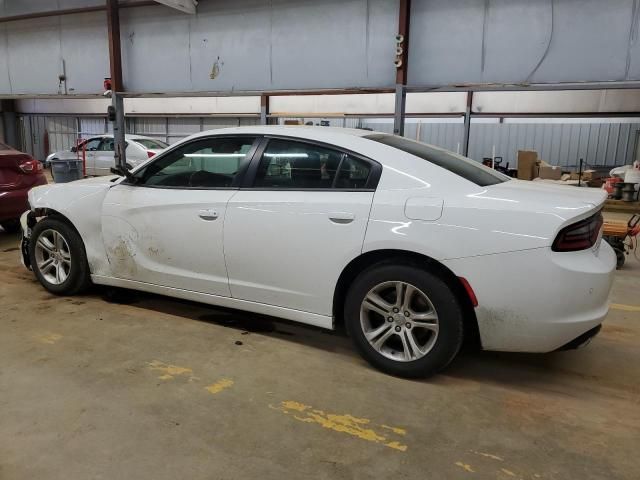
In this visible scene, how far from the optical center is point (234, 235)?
310 centimetres

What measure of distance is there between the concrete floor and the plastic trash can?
958cm

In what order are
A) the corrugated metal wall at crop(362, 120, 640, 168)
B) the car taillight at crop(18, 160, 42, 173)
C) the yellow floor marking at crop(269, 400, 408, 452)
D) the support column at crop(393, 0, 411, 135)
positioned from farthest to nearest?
the corrugated metal wall at crop(362, 120, 640, 168) < the car taillight at crop(18, 160, 42, 173) < the support column at crop(393, 0, 411, 135) < the yellow floor marking at crop(269, 400, 408, 452)

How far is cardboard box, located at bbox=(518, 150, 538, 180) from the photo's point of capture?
12.3 m

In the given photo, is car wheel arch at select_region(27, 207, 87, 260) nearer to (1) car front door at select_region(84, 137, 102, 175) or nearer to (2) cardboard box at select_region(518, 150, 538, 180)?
(1) car front door at select_region(84, 137, 102, 175)

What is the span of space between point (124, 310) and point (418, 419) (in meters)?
2.50

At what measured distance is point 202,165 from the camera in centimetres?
344

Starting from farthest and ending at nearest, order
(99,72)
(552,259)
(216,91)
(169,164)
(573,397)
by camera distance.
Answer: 1. (99,72)
2. (216,91)
3. (169,164)
4. (573,397)
5. (552,259)

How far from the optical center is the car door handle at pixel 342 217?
2.73 metres

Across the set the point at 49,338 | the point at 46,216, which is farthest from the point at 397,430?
the point at 46,216

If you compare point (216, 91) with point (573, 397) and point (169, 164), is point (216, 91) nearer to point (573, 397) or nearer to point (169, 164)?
point (169, 164)

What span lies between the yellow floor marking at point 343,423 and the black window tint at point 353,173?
1253mm

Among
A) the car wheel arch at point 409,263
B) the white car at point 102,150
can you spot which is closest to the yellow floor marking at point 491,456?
the car wheel arch at point 409,263

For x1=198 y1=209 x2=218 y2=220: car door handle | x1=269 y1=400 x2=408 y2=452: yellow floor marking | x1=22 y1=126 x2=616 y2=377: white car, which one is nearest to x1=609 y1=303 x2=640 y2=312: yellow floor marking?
x1=22 y1=126 x2=616 y2=377: white car

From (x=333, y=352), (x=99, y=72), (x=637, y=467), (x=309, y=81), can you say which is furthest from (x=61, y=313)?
(x=99, y=72)
